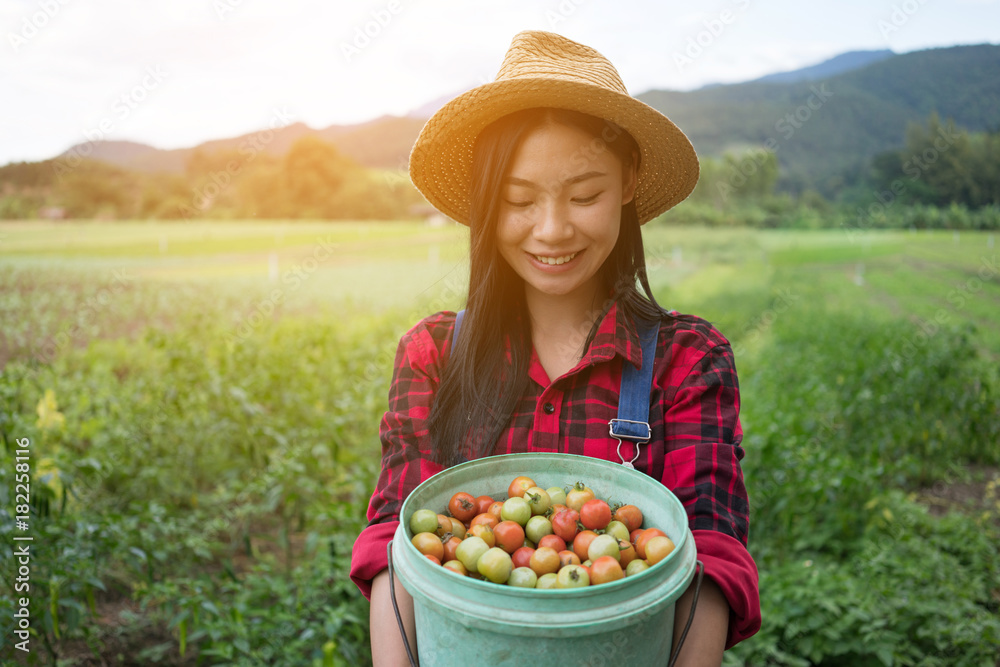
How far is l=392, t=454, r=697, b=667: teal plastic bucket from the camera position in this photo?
35.3 inches

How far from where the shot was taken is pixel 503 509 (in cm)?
120

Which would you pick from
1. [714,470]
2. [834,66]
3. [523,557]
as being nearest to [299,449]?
[523,557]

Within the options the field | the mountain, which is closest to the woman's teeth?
the field

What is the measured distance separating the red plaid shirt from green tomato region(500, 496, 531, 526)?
0.29 meters

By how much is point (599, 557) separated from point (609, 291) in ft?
2.75

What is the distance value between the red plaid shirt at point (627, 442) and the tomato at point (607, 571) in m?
0.26

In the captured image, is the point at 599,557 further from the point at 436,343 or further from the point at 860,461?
the point at 860,461

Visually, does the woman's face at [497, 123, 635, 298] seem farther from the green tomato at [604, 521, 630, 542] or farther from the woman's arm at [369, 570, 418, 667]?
the woman's arm at [369, 570, 418, 667]

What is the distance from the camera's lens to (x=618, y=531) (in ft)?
3.73

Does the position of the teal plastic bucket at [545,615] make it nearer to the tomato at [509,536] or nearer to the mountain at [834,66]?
the tomato at [509,536]

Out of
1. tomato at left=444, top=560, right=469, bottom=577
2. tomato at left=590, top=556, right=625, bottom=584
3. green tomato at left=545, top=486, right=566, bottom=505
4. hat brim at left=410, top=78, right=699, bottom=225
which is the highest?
hat brim at left=410, top=78, right=699, bottom=225

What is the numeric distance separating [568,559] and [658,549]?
16cm

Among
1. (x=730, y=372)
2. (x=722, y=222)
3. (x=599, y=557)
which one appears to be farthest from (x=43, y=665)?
(x=722, y=222)

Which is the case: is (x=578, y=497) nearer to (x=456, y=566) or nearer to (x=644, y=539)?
(x=644, y=539)
